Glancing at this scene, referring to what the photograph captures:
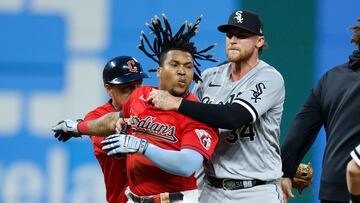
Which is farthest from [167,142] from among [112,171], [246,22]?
[112,171]

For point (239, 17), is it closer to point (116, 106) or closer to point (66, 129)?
point (116, 106)

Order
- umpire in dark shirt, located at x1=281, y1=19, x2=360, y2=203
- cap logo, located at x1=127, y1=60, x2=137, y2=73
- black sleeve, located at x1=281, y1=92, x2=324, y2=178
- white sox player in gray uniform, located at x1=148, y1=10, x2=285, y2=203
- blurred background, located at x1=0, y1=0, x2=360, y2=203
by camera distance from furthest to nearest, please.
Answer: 1. blurred background, located at x1=0, y1=0, x2=360, y2=203
2. cap logo, located at x1=127, y1=60, x2=137, y2=73
3. black sleeve, located at x1=281, y1=92, x2=324, y2=178
4. white sox player in gray uniform, located at x1=148, y1=10, x2=285, y2=203
5. umpire in dark shirt, located at x1=281, y1=19, x2=360, y2=203

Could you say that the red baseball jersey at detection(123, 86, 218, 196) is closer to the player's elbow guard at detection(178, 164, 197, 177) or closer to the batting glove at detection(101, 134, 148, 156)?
the player's elbow guard at detection(178, 164, 197, 177)

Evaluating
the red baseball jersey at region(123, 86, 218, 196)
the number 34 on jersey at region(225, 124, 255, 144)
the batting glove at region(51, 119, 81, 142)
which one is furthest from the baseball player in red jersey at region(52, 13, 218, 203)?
the batting glove at region(51, 119, 81, 142)

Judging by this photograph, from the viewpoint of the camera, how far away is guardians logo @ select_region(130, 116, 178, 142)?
4.19m

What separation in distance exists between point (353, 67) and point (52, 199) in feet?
13.0

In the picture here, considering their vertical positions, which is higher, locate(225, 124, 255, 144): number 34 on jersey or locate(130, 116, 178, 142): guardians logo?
locate(130, 116, 178, 142): guardians logo

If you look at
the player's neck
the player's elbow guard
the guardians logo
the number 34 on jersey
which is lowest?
the player's elbow guard

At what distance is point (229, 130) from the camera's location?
457cm

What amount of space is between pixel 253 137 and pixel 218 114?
414 millimetres

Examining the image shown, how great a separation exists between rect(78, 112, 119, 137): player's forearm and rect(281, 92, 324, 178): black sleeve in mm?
1111

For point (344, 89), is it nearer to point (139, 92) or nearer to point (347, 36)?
point (139, 92)

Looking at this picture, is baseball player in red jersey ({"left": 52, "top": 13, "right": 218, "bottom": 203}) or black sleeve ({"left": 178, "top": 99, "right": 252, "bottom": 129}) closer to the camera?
baseball player in red jersey ({"left": 52, "top": 13, "right": 218, "bottom": 203})

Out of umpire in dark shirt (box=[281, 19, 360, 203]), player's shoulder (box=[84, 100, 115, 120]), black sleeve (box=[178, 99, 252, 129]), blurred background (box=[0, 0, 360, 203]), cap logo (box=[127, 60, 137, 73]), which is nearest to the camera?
black sleeve (box=[178, 99, 252, 129])
